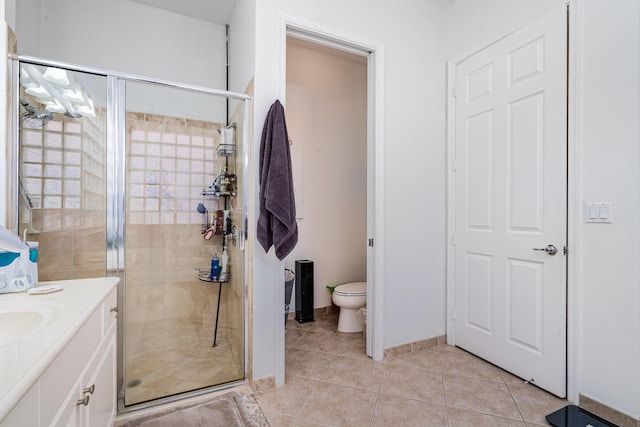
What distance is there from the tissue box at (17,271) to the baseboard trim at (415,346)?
6.95 ft

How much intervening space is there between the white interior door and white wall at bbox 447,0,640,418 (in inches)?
3.8

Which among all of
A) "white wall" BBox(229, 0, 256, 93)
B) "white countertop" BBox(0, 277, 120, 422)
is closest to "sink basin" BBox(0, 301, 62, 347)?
"white countertop" BBox(0, 277, 120, 422)

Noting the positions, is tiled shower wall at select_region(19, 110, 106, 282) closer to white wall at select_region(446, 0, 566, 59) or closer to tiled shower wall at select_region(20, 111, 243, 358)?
tiled shower wall at select_region(20, 111, 243, 358)

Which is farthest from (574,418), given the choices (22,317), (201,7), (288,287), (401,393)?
(201,7)

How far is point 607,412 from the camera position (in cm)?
162

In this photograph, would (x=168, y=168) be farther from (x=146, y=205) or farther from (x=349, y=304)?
(x=349, y=304)

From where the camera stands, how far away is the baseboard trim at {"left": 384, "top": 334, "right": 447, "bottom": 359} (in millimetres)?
2367

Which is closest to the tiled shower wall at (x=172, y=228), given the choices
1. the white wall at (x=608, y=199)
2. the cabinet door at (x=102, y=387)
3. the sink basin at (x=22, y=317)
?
the cabinet door at (x=102, y=387)

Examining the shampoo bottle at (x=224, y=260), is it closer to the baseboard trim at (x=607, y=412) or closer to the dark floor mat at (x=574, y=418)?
the dark floor mat at (x=574, y=418)

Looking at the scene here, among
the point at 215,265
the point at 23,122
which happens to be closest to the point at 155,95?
the point at 23,122

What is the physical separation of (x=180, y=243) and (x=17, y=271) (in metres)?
0.85

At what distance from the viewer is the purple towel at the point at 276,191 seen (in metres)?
1.83

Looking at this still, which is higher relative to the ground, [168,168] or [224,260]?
[168,168]

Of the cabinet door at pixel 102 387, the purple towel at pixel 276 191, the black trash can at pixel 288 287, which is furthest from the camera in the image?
the black trash can at pixel 288 287
